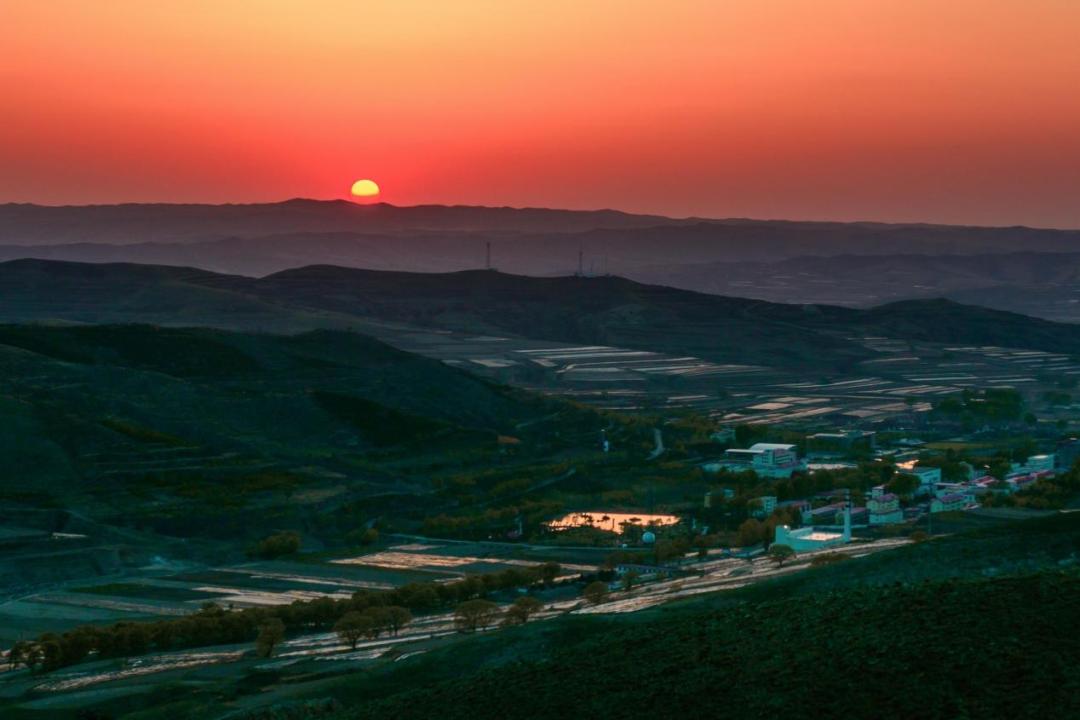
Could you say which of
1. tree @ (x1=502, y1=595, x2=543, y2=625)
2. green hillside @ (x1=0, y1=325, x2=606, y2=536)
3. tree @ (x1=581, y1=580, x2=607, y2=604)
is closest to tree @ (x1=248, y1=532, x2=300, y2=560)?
green hillside @ (x1=0, y1=325, x2=606, y2=536)

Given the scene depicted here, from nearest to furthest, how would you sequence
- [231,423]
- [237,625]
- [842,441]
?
1. [237,625]
2. [231,423]
3. [842,441]

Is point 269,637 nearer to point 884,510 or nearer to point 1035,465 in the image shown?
point 884,510

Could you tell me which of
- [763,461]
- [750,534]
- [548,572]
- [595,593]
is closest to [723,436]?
[763,461]

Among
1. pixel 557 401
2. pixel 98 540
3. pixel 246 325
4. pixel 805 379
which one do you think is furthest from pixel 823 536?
pixel 246 325

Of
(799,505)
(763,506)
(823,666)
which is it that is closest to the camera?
(823,666)

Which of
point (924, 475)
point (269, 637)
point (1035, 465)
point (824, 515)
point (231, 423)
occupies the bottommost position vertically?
point (824, 515)

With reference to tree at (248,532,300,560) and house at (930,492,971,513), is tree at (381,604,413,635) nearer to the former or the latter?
tree at (248,532,300,560)

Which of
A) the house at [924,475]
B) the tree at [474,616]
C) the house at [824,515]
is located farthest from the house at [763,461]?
the tree at [474,616]
